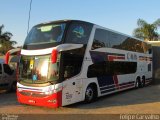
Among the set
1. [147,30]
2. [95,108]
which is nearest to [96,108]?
[95,108]

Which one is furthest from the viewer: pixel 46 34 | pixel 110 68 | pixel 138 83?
pixel 138 83

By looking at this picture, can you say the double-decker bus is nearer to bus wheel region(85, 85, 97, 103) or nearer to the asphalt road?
bus wheel region(85, 85, 97, 103)

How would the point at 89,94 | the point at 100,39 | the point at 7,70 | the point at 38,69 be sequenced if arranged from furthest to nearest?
the point at 7,70
the point at 100,39
the point at 89,94
the point at 38,69

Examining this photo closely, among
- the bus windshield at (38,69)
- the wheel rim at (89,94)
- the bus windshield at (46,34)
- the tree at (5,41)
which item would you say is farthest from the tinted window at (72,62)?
the tree at (5,41)

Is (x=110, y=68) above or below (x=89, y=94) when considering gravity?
above

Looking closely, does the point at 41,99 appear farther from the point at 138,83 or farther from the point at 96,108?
the point at 138,83

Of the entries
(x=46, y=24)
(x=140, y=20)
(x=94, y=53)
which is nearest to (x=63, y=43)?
(x=46, y=24)

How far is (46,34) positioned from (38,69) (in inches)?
64.7

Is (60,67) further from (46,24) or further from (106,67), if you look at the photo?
(106,67)

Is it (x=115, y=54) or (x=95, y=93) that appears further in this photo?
(x=115, y=54)

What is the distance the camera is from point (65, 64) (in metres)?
11.3

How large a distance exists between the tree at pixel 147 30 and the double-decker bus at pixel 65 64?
1521 inches

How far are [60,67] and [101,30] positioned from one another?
4.42 metres

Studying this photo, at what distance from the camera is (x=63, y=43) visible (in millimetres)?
11312
